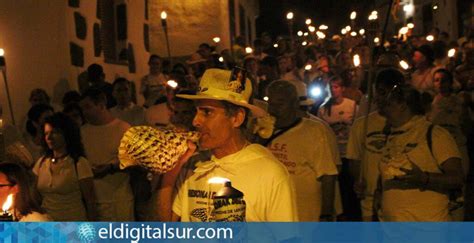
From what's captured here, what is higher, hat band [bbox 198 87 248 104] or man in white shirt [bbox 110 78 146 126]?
hat band [bbox 198 87 248 104]

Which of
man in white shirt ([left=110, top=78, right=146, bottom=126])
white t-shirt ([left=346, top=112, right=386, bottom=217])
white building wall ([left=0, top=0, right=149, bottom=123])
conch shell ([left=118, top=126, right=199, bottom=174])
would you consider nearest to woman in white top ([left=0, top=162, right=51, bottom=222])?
conch shell ([left=118, top=126, right=199, bottom=174])

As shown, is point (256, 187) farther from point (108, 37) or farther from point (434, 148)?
point (108, 37)

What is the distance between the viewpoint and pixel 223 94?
4.36m

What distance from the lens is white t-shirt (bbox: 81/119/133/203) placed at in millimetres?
7801

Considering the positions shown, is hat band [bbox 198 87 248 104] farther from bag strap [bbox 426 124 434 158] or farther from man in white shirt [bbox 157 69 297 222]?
bag strap [bbox 426 124 434 158]

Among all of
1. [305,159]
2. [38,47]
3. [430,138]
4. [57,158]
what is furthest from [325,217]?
[38,47]

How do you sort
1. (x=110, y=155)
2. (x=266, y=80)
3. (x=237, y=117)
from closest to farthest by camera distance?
(x=237, y=117)
(x=110, y=155)
(x=266, y=80)

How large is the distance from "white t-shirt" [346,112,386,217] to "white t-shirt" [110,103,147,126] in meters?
2.74

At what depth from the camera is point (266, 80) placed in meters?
12.1

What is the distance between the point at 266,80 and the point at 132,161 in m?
8.01

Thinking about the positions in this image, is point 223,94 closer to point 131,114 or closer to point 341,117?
point 131,114

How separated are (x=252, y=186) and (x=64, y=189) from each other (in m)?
3.08

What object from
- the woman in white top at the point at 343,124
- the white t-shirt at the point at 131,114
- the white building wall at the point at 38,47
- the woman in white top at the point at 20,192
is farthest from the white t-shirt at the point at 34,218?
the white building wall at the point at 38,47

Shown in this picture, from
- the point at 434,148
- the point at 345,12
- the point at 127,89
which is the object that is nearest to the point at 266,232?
the point at 434,148
